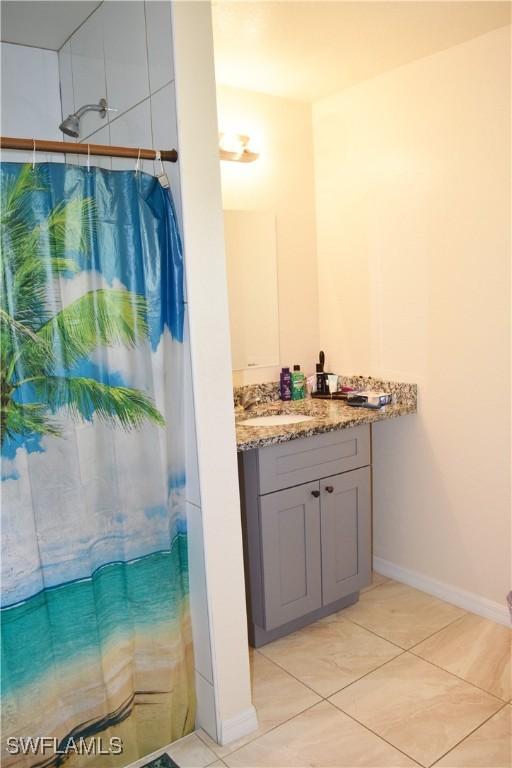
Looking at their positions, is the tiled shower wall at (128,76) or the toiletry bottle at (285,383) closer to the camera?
the tiled shower wall at (128,76)

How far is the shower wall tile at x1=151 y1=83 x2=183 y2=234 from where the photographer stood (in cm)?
179

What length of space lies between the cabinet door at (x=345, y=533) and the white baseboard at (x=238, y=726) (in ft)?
2.28

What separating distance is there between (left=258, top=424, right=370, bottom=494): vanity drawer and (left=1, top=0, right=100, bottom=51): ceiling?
5.43 feet

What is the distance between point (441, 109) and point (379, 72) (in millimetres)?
378

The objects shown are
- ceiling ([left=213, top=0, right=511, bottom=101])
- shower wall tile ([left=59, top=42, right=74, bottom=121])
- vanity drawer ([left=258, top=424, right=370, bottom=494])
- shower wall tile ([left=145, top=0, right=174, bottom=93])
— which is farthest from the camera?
vanity drawer ([left=258, top=424, right=370, bottom=494])

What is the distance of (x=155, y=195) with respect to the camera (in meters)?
1.81

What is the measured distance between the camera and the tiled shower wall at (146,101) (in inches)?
71.2

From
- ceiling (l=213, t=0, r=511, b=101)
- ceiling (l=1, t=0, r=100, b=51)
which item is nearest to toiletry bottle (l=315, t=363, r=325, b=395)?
ceiling (l=213, t=0, r=511, b=101)

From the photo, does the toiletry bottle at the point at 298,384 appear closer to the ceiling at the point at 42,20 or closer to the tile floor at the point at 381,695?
the tile floor at the point at 381,695

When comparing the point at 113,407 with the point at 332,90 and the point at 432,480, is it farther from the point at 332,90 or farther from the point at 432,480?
the point at 332,90

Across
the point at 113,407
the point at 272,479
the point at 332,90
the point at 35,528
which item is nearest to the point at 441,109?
the point at 332,90

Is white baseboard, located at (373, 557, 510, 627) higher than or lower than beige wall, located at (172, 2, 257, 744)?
lower

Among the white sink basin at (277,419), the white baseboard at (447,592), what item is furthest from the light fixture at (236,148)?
the white baseboard at (447,592)

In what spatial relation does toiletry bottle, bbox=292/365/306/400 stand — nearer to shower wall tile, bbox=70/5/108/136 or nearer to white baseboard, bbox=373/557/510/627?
white baseboard, bbox=373/557/510/627
